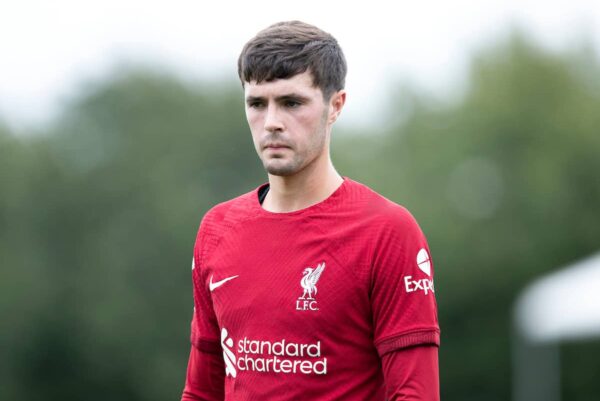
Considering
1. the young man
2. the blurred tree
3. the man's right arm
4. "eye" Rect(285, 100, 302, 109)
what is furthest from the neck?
the blurred tree

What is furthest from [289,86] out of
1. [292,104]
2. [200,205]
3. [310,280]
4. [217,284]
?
[200,205]

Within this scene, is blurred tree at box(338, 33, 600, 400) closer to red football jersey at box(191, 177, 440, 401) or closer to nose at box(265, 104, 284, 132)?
red football jersey at box(191, 177, 440, 401)

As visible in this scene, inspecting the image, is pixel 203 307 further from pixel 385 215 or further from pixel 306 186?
pixel 385 215

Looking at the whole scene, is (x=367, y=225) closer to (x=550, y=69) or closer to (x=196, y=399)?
(x=196, y=399)

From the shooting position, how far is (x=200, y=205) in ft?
125

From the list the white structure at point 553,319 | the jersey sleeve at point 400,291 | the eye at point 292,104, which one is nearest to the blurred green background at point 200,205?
the white structure at point 553,319

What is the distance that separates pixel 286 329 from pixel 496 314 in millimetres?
30900

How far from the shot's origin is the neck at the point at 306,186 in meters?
4.18

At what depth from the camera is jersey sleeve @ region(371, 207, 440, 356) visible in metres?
3.88

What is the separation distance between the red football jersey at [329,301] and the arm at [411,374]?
3 centimetres

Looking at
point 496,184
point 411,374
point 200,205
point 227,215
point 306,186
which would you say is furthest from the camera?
point 200,205

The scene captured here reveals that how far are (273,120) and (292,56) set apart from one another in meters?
0.24

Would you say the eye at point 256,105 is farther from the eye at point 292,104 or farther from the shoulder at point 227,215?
the shoulder at point 227,215

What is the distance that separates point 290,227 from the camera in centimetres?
415
